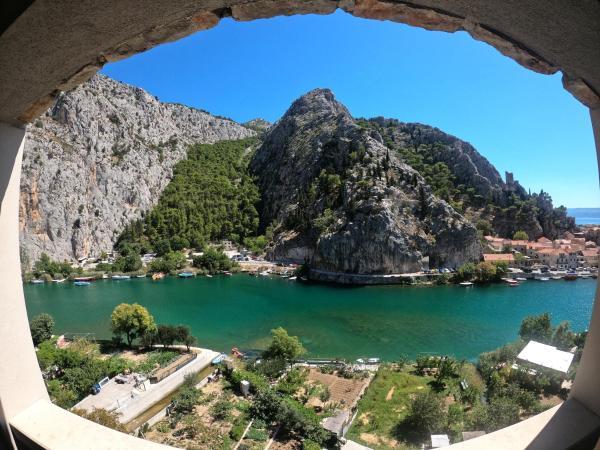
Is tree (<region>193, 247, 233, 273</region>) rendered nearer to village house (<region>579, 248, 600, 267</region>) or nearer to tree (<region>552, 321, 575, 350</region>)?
tree (<region>552, 321, 575, 350</region>)

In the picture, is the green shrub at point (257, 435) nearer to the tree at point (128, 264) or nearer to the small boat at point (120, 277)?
the small boat at point (120, 277)

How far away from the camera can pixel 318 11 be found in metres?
1.29

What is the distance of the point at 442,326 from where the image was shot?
66.9ft

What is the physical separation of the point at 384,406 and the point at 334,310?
13908mm

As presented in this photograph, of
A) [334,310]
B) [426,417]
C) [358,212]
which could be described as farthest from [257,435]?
[358,212]

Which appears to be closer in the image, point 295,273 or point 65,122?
point 295,273

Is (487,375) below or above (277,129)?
below

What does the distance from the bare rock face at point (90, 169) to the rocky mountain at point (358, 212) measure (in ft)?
63.1

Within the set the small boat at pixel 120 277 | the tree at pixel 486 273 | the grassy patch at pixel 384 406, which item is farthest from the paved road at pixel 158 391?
the tree at pixel 486 273

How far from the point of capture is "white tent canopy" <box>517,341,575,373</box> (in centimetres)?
1093

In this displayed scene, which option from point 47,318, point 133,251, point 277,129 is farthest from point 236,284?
point 277,129

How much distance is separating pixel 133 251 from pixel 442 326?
34413 mm

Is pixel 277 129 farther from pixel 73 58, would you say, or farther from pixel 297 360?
pixel 73 58

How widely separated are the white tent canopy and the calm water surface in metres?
4.42
